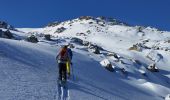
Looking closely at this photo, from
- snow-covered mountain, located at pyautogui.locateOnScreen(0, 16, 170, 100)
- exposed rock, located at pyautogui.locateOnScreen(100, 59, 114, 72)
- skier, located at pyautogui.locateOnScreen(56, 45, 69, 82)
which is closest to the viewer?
snow-covered mountain, located at pyautogui.locateOnScreen(0, 16, 170, 100)

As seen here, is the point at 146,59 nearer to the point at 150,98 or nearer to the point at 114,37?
the point at 150,98

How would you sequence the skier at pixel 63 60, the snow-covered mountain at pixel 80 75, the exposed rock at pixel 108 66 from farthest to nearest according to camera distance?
the exposed rock at pixel 108 66 → the skier at pixel 63 60 → the snow-covered mountain at pixel 80 75

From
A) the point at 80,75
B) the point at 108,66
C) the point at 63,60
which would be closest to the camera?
the point at 63,60

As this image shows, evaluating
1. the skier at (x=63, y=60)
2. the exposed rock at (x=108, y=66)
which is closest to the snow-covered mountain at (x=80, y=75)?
the exposed rock at (x=108, y=66)

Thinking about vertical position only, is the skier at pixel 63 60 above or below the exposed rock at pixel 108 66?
above

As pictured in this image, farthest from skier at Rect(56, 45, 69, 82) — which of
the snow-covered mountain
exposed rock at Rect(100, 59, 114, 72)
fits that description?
exposed rock at Rect(100, 59, 114, 72)

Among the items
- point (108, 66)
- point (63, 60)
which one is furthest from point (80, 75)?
point (63, 60)

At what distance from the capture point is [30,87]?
77.2 feet

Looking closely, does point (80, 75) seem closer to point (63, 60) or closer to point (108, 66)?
point (108, 66)

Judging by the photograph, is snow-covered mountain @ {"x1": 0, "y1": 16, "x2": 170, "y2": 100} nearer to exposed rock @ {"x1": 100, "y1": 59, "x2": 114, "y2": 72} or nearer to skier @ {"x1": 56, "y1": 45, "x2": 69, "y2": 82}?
exposed rock @ {"x1": 100, "y1": 59, "x2": 114, "y2": 72}

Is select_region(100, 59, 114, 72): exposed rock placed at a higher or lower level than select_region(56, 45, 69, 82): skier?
lower

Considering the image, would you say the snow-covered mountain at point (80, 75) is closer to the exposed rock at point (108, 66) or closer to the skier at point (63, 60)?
the exposed rock at point (108, 66)

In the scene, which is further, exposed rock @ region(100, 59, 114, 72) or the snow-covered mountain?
exposed rock @ region(100, 59, 114, 72)

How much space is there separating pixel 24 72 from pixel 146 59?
32508 millimetres
